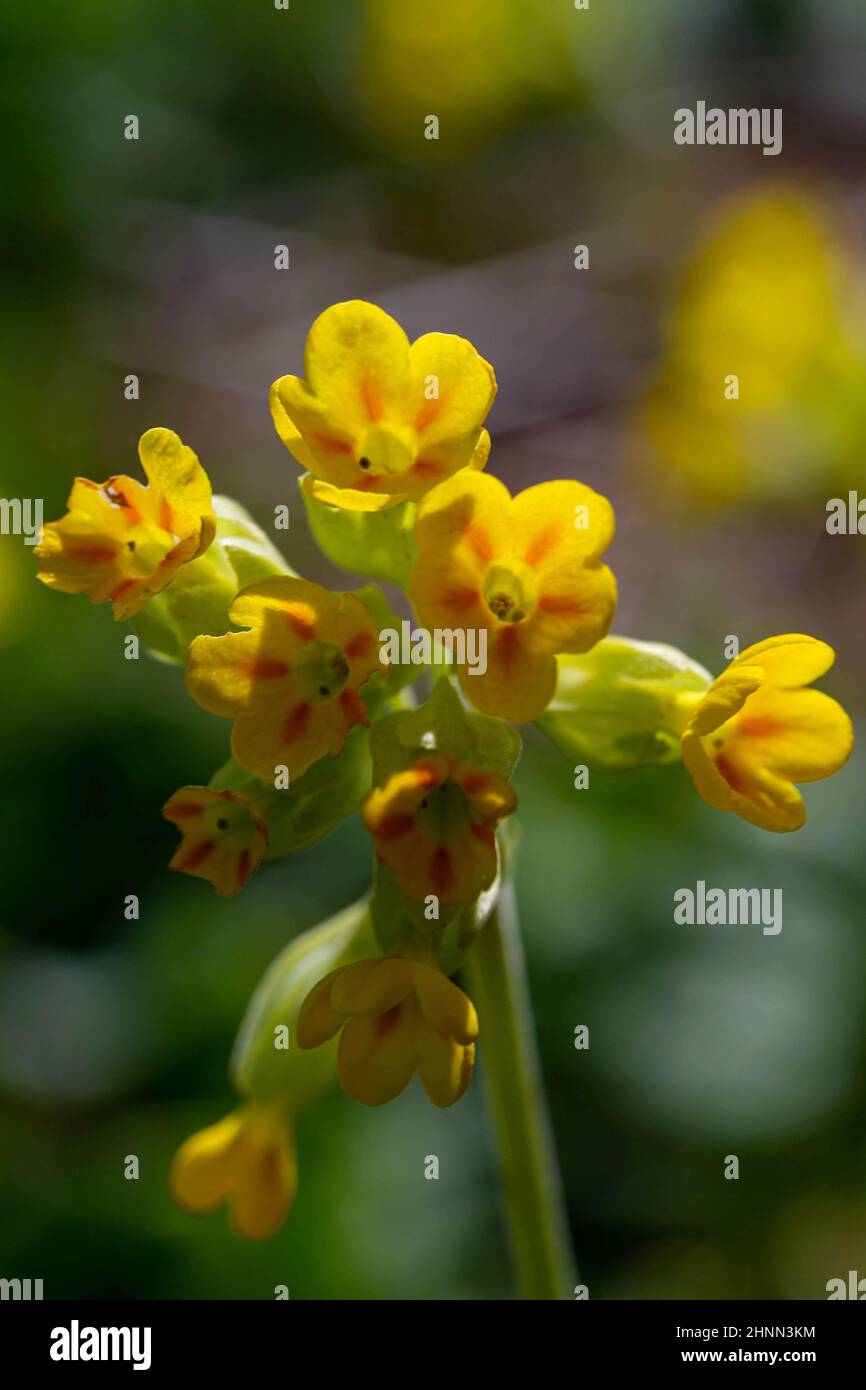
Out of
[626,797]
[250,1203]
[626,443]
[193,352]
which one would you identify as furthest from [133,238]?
[250,1203]

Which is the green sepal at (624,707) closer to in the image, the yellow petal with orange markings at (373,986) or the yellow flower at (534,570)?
the yellow flower at (534,570)

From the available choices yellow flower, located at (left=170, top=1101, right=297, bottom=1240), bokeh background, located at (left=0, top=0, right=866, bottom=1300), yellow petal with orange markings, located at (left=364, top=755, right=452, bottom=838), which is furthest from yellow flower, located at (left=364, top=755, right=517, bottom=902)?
bokeh background, located at (left=0, top=0, right=866, bottom=1300)

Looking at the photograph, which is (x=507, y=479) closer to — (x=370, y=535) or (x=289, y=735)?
(x=370, y=535)

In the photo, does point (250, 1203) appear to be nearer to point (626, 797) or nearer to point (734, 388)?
point (626, 797)

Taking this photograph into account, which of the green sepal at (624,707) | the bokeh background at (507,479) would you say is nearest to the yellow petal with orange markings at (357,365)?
the green sepal at (624,707)

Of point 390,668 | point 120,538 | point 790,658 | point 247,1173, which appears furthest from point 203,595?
point 247,1173

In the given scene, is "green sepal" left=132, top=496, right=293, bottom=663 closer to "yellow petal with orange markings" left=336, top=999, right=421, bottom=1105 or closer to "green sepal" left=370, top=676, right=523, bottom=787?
"green sepal" left=370, top=676, right=523, bottom=787
